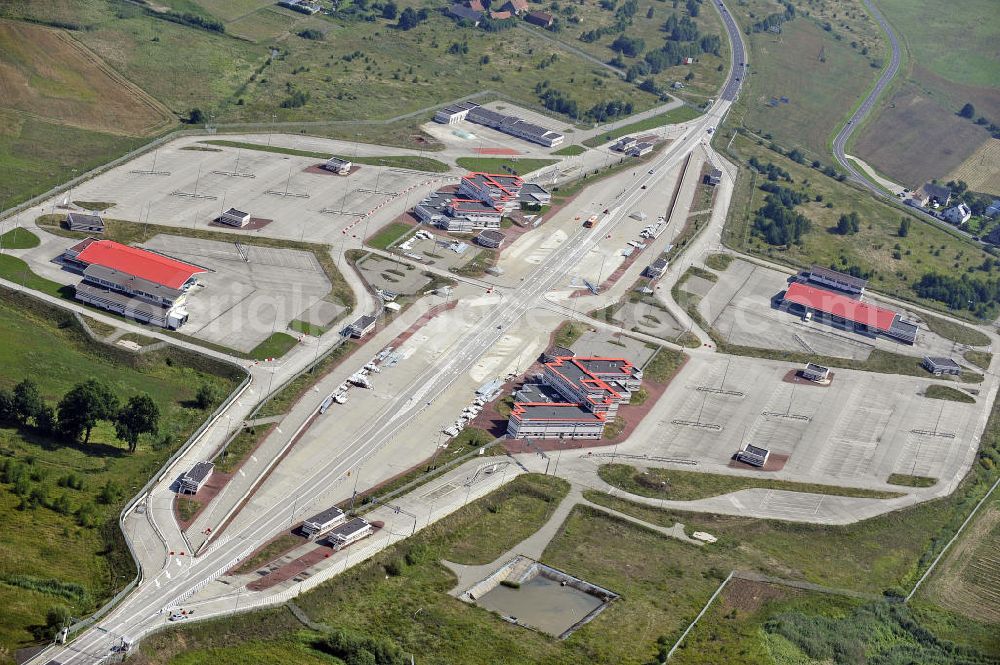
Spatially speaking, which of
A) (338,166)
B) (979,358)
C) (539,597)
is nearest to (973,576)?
(539,597)

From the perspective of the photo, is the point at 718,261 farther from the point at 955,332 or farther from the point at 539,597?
the point at 539,597

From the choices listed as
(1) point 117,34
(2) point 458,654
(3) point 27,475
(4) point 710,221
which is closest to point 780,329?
(4) point 710,221

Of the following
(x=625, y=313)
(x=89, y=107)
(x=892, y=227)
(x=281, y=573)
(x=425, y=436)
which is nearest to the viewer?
(x=281, y=573)

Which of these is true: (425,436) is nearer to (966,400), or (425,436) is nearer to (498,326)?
(498,326)

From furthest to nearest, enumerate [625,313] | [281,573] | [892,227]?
[892,227] → [625,313] → [281,573]

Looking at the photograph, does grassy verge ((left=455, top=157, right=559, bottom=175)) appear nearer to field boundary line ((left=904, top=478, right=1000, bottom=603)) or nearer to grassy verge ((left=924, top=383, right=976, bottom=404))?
grassy verge ((left=924, top=383, right=976, bottom=404))

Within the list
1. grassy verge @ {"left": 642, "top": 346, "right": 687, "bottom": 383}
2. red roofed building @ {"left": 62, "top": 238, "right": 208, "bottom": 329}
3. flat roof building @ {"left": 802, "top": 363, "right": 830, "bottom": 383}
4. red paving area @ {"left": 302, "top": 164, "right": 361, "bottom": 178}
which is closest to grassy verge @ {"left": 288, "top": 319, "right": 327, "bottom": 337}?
red roofed building @ {"left": 62, "top": 238, "right": 208, "bottom": 329}

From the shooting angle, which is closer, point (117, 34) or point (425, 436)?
point (425, 436)
